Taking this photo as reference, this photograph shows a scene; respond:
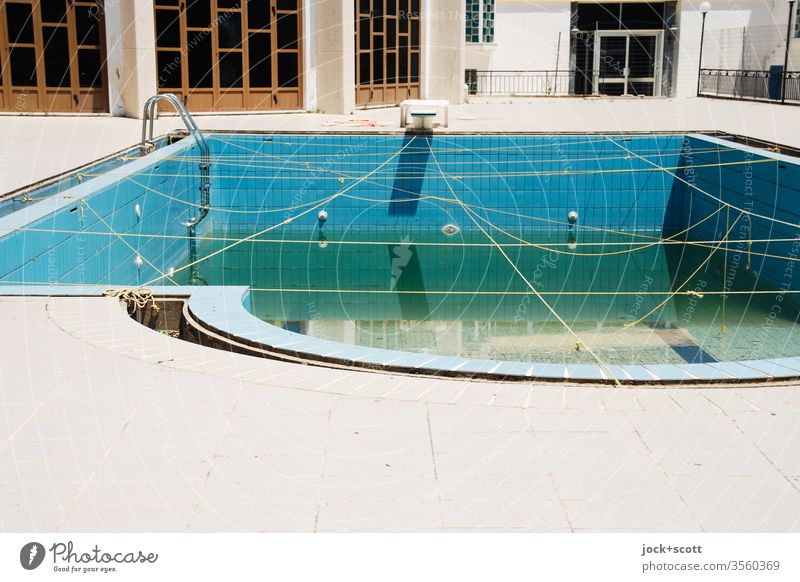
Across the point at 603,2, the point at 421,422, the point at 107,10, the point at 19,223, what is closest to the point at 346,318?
the point at 19,223

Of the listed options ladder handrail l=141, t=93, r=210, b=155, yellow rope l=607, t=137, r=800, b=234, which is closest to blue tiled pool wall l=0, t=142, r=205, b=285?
ladder handrail l=141, t=93, r=210, b=155

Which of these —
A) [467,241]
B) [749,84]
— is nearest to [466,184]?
[467,241]

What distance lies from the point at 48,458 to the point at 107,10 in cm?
1179

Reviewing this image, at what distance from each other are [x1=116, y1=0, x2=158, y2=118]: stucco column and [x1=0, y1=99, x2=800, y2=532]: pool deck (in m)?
9.68

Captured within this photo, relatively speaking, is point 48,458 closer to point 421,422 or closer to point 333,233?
point 421,422

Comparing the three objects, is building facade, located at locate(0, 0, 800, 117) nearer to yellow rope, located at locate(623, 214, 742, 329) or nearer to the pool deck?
yellow rope, located at locate(623, 214, 742, 329)

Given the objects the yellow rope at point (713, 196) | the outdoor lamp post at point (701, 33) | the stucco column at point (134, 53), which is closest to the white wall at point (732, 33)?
the outdoor lamp post at point (701, 33)

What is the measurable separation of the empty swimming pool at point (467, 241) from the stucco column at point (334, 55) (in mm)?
3907

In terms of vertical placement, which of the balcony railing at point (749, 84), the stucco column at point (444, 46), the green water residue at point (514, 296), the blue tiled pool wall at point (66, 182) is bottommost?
the green water residue at point (514, 296)

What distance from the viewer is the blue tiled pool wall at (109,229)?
5938 millimetres

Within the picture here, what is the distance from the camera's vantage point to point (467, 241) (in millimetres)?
10586

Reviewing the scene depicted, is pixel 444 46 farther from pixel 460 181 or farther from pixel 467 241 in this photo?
pixel 467 241

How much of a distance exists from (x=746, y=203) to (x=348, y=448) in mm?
7121

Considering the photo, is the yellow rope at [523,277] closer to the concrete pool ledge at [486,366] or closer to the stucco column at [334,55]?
the concrete pool ledge at [486,366]
